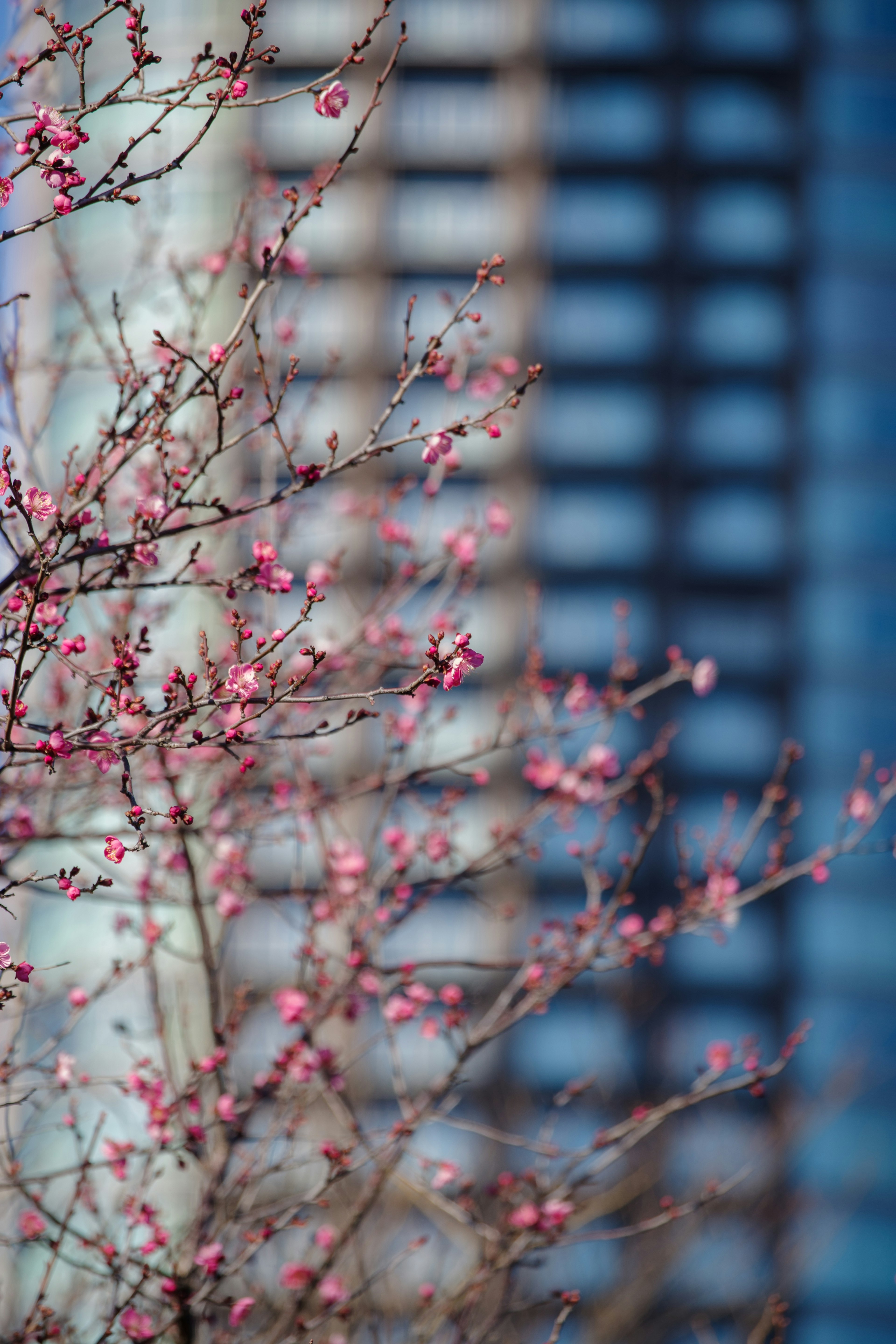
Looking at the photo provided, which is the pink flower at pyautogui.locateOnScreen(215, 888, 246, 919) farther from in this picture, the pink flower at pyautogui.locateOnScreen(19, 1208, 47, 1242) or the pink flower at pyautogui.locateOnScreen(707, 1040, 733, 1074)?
the pink flower at pyautogui.locateOnScreen(707, 1040, 733, 1074)

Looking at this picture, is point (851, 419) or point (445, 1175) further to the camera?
point (851, 419)

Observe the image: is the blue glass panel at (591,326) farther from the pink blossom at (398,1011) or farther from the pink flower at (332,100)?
the pink flower at (332,100)

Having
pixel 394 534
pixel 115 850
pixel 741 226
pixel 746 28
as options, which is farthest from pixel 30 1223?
pixel 746 28

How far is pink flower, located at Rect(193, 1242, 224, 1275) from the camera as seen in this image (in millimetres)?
3418

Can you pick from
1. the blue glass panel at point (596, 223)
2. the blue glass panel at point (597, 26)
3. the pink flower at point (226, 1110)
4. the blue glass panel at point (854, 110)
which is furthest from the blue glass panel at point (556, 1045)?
the blue glass panel at point (597, 26)

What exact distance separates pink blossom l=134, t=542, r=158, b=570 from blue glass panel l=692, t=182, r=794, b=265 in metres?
30.8

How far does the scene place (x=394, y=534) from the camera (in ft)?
15.5

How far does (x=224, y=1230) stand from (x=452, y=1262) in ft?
35.0

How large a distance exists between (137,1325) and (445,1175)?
1080mm

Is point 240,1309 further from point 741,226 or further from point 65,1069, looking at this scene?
point 741,226

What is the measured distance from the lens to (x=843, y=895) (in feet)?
100

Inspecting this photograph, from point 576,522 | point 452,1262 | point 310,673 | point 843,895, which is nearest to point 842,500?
point 576,522

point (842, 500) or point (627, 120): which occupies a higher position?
point (627, 120)

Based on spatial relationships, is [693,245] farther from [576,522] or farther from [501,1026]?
[501,1026]
